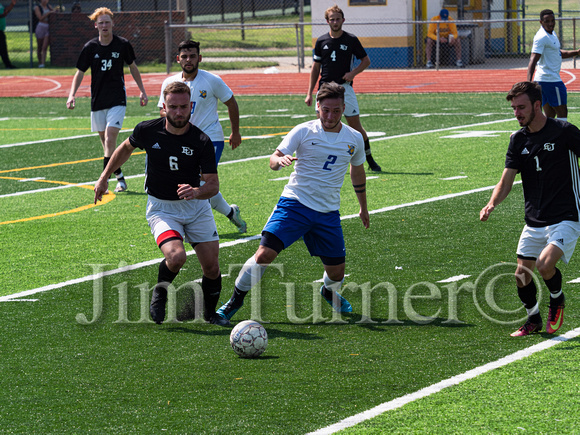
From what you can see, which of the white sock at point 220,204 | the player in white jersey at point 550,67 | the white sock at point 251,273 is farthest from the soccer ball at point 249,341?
the player in white jersey at point 550,67

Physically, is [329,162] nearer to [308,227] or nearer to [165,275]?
[308,227]

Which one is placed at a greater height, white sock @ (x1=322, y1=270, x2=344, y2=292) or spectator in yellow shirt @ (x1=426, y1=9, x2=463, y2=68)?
spectator in yellow shirt @ (x1=426, y1=9, x2=463, y2=68)

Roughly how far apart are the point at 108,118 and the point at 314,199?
671 cm

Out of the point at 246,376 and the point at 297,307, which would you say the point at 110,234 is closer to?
the point at 297,307

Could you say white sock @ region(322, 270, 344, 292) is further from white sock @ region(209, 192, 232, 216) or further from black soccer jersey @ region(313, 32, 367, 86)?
black soccer jersey @ region(313, 32, 367, 86)

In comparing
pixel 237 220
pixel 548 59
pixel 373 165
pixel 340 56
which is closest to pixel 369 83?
pixel 548 59

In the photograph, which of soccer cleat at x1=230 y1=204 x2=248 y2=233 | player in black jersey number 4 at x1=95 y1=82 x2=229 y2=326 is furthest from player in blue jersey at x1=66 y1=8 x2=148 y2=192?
player in black jersey number 4 at x1=95 y1=82 x2=229 y2=326

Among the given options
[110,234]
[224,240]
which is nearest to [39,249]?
[110,234]

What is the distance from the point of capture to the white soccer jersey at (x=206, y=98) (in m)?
9.96

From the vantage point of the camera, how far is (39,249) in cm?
1009

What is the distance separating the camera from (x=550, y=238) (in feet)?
21.8

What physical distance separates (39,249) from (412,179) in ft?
18.7

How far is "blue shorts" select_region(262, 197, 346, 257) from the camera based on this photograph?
722 centimetres

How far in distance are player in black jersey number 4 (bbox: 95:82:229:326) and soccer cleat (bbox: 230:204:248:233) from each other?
9.51 feet
